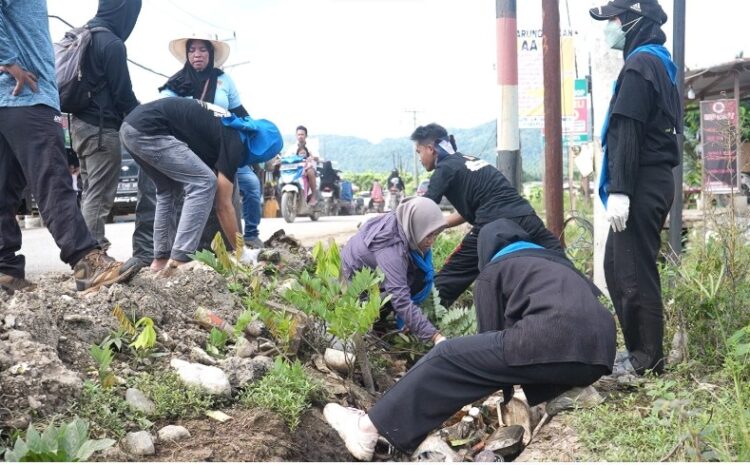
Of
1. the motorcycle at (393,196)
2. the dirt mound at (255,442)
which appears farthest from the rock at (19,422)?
the motorcycle at (393,196)

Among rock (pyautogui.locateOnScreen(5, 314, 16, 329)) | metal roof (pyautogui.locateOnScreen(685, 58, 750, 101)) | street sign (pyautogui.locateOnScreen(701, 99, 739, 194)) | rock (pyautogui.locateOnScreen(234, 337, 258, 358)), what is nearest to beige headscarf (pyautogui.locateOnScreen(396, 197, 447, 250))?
rock (pyautogui.locateOnScreen(234, 337, 258, 358))

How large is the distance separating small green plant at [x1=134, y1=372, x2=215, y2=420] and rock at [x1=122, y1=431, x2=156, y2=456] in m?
0.19

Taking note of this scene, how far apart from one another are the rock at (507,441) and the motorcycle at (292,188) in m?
11.9

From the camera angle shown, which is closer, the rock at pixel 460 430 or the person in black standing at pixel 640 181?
the rock at pixel 460 430

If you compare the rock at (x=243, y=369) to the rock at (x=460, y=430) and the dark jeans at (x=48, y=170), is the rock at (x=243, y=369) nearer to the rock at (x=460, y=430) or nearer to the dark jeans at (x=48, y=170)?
the rock at (x=460, y=430)

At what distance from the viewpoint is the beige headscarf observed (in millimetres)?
4547

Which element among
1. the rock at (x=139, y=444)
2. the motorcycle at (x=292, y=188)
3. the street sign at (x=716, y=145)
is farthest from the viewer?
the motorcycle at (x=292, y=188)

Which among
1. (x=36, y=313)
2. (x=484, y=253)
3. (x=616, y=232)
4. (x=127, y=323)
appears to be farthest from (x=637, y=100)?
(x=36, y=313)

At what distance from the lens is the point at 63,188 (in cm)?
399

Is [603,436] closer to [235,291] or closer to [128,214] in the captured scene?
[235,291]

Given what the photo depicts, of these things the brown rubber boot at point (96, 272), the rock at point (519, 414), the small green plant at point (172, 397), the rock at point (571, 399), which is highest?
the brown rubber boot at point (96, 272)

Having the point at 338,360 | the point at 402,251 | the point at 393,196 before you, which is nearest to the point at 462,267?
the point at 402,251

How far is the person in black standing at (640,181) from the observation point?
413cm

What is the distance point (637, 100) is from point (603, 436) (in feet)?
5.97
